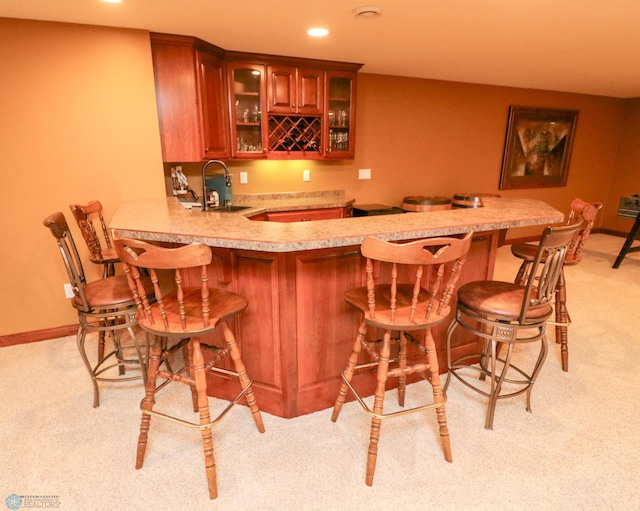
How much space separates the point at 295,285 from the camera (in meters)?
1.91

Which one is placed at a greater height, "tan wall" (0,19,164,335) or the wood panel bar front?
"tan wall" (0,19,164,335)

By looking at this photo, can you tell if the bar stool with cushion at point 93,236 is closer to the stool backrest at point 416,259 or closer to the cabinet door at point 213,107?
the cabinet door at point 213,107

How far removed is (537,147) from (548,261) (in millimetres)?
4679

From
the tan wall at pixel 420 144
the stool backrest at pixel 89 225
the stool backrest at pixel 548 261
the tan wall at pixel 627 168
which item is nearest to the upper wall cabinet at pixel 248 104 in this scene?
the tan wall at pixel 420 144

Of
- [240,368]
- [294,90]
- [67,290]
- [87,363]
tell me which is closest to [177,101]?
[294,90]

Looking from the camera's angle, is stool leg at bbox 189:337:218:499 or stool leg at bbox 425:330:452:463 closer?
stool leg at bbox 189:337:218:499

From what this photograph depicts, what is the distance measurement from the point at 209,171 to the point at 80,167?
1.25m

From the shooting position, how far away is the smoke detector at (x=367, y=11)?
2.37 m

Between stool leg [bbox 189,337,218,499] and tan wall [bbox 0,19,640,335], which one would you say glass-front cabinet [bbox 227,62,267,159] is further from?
stool leg [bbox 189,337,218,499]

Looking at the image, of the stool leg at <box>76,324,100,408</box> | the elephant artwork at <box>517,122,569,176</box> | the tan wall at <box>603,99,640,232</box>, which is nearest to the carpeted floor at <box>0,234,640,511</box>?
the stool leg at <box>76,324,100,408</box>

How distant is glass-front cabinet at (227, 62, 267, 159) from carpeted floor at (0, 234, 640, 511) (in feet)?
7.72

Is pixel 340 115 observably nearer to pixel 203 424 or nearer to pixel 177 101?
pixel 177 101

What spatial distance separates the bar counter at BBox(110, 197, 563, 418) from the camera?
73.4 inches

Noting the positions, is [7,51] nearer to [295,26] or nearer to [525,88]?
[295,26]
